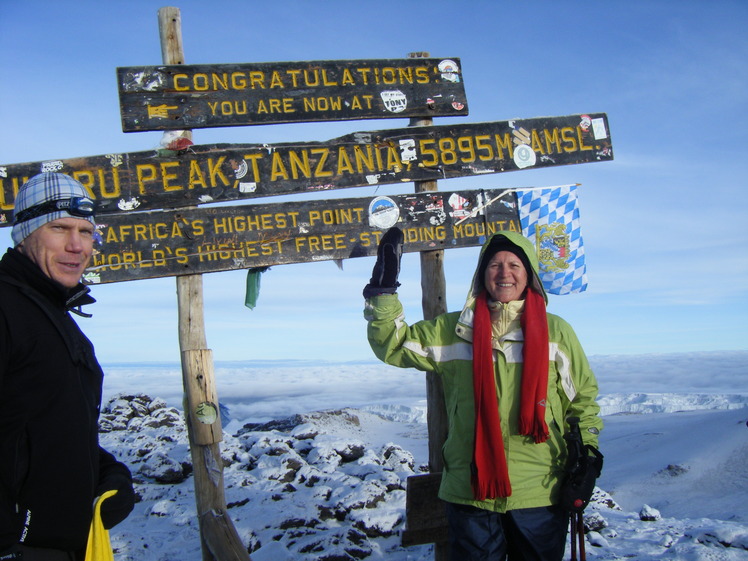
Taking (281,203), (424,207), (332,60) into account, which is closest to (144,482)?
(281,203)

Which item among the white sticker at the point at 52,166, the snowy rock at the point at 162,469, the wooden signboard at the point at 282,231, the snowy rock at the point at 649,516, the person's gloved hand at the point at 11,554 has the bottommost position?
the snowy rock at the point at 649,516

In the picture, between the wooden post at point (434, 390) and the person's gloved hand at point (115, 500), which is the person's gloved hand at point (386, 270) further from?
the person's gloved hand at point (115, 500)

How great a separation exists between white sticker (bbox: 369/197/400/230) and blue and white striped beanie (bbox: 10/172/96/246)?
2.72m

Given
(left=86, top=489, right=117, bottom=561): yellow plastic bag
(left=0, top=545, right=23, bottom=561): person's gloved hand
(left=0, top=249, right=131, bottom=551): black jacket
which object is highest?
(left=0, top=249, right=131, bottom=551): black jacket

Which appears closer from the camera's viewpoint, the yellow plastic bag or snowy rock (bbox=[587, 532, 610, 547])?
the yellow plastic bag

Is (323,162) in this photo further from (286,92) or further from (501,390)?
(501,390)

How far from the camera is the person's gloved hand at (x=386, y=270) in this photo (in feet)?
11.6

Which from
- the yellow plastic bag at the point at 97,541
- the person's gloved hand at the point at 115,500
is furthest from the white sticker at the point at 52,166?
the yellow plastic bag at the point at 97,541

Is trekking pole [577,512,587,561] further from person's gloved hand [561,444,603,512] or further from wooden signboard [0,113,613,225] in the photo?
wooden signboard [0,113,613,225]

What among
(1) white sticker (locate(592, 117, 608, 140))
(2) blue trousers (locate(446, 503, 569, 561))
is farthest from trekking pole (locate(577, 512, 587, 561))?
(1) white sticker (locate(592, 117, 608, 140))

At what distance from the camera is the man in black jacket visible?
191 cm

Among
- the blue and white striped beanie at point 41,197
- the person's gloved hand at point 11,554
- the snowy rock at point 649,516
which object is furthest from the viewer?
the snowy rock at point 649,516

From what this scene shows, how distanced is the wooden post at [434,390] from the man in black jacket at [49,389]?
2.59m

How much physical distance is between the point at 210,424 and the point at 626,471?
8107 millimetres
